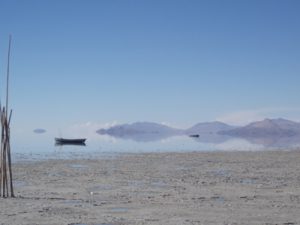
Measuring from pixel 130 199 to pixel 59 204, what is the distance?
104 inches

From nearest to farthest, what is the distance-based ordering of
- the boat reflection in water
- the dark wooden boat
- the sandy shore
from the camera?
the sandy shore
the boat reflection in water
the dark wooden boat

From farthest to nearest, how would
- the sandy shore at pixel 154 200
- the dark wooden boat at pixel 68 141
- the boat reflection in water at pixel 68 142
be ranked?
1. the dark wooden boat at pixel 68 141
2. the boat reflection in water at pixel 68 142
3. the sandy shore at pixel 154 200

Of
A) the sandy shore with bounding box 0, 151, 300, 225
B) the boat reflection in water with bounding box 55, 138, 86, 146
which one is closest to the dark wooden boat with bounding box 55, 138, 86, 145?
the boat reflection in water with bounding box 55, 138, 86, 146

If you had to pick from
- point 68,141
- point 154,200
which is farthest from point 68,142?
point 154,200

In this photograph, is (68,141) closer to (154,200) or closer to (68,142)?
(68,142)

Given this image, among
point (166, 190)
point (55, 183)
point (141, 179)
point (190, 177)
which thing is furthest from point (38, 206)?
point (190, 177)

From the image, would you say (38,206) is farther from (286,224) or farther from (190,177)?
(190,177)

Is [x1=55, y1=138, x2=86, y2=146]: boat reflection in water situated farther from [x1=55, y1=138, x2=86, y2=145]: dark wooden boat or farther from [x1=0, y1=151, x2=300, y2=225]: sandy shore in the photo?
[x1=0, y1=151, x2=300, y2=225]: sandy shore

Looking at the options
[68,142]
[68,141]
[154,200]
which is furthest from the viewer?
[68,141]

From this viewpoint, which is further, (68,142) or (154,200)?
(68,142)

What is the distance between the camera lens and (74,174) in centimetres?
2961

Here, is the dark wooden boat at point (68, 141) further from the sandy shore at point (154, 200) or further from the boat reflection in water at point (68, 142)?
the sandy shore at point (154, 200)

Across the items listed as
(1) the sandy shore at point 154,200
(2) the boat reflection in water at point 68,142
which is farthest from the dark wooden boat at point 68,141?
(1) the sandy shore at point 154,200

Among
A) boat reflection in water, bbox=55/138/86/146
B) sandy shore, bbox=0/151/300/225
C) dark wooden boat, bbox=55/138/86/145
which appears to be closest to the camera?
sandy shore, bbox=0/151/300/225
